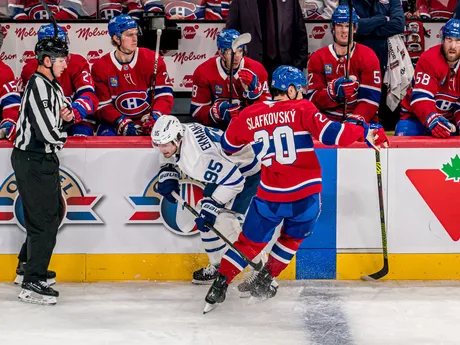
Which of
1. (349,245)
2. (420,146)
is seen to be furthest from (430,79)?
(349,245)

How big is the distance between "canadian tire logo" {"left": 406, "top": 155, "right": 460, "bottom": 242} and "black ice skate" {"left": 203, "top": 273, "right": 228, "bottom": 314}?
1.21 metres

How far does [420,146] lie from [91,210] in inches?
71.5

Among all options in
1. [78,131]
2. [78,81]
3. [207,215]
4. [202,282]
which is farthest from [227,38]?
[202,282]

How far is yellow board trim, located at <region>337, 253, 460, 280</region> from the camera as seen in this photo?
520 cm

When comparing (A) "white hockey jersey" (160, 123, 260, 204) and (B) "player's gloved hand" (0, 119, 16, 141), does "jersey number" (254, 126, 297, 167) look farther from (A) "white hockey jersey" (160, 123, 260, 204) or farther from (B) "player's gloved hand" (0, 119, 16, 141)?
(B) "player's gloved hand" (0, 119, 16, 141)

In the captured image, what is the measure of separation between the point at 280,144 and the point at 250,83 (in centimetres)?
100

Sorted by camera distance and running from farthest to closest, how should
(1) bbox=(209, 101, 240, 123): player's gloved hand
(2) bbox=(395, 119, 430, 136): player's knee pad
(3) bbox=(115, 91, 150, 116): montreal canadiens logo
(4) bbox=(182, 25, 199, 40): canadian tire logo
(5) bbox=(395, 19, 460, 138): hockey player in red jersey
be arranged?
(4) bbox=(182, 25, 199, 40): canadian tire logo, (3) bbox=(115, 91, 150, 116): montreal canadiens logo, (2) bbox=(395, 119, 430, 136): player's knee pad, (1) bbox=(209, 101, 240, 123): player's gloved hand, (5) bbox=(395, 19, 460, 138): hockey player in red jersey

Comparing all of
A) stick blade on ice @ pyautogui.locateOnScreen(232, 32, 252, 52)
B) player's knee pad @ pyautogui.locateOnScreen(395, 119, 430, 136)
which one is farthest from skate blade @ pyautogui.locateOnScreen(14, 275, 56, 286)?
player's knee pad @ pyautogui.locateOnScreen(395, 119, 430, 136)

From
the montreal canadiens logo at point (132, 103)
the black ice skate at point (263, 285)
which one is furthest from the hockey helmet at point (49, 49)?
the black ice skate at point (263, 285)

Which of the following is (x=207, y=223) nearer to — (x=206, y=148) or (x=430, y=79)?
(x=206, y=148)

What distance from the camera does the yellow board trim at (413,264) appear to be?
17.1 feet

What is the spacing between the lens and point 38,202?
476 centimetres

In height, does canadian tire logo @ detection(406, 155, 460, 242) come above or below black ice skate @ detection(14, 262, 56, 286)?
above

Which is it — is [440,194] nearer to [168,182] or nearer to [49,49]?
[168,182]
